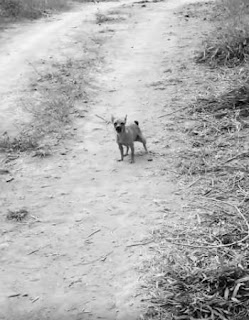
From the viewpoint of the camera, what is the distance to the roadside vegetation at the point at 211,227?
11.9 ft

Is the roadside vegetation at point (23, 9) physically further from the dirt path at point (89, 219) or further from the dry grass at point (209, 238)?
the dry grass at point (209, 238)

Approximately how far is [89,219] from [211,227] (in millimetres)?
1265

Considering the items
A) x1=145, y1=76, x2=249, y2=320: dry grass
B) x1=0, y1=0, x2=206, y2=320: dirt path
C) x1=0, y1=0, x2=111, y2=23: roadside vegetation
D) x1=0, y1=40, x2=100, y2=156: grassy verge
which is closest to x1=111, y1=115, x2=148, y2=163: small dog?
x1=0, y1=0, x2=206, y2=320: dirt path

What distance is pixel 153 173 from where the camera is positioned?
19.5 ft

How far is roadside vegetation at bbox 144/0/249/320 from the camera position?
11.9ft

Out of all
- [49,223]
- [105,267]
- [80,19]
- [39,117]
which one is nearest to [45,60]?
[39,117]

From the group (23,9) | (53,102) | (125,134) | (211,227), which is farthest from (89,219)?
(23,9)

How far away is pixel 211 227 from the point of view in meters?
4.64

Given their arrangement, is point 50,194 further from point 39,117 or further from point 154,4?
point 154,4

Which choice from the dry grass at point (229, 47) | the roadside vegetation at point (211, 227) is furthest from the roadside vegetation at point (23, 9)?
the roadside vegetation at point (211, 227)

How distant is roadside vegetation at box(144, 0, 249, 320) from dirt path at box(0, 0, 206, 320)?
8.6 inches

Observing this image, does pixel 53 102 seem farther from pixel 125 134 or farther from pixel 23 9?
pixel 23 9

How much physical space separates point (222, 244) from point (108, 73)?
21.7ft

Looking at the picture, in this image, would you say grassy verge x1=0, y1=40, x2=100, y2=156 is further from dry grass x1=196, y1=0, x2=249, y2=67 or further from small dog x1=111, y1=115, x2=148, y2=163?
dry grass x1=196, y1=0, x2=249, y2=67
